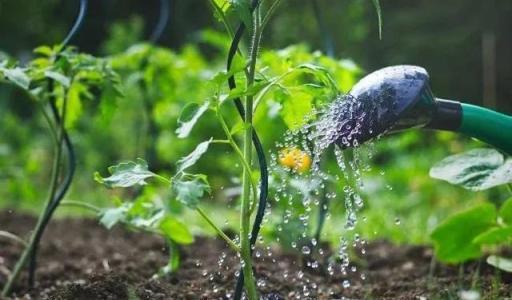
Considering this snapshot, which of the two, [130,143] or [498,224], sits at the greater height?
[130,143]

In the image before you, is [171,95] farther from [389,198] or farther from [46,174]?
[46,174]

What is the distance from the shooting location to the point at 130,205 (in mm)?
2090

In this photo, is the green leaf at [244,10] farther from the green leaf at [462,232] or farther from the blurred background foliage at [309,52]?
the blurred background foliage at [309,52]

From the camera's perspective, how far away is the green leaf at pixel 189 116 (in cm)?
144

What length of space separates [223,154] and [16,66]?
396 centimetres

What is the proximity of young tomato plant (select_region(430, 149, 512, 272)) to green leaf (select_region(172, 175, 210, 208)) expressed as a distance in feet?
2.18

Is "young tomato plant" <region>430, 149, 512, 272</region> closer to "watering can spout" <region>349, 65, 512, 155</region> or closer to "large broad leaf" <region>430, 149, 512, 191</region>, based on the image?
"large broad leaf" <region>430, 149, 512, 191</region>

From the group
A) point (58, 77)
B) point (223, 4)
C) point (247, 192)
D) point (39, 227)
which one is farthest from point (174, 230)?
point (223, 4)

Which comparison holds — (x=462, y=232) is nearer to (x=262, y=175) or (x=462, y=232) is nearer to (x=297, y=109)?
(x=297, y=109)

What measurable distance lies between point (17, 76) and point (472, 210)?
1.06 meters

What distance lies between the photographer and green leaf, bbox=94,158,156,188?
1428 mm

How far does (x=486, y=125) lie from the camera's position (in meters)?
1.53

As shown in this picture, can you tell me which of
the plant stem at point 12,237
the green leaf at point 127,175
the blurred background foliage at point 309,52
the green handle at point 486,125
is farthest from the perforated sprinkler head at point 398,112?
the blurred background foliage at point 309,52

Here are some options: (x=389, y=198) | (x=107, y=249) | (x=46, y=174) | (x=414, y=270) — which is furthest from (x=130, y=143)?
(x=414, y=270)
